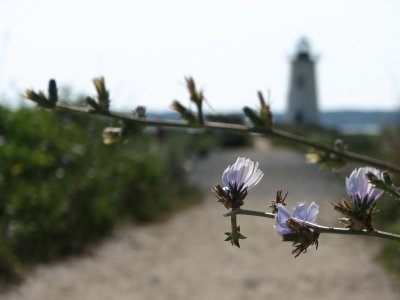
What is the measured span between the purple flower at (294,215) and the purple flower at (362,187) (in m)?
0.04

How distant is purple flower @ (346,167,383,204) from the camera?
0.63 m

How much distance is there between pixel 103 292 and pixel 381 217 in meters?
3.21

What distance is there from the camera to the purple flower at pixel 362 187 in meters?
0.63

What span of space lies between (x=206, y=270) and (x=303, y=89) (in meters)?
14.7

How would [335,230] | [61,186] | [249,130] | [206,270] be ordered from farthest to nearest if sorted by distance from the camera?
[61,186] → [206,270] → [249,130] → [335,230]

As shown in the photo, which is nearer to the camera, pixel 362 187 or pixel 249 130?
pixel 362 187

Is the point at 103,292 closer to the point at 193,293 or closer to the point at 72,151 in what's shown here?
the point at 193,293

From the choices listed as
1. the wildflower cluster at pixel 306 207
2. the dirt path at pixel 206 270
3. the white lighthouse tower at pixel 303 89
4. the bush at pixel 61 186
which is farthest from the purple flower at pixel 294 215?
the white lighthouse tower at pixel 303 89

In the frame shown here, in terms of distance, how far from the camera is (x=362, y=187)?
0.65 meters

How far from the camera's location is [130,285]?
207 inches

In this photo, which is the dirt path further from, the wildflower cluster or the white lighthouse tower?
the white lighthouse tower

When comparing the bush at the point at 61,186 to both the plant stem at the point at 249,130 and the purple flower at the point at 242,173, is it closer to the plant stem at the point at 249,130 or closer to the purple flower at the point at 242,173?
the plant stem at the point at 249,130

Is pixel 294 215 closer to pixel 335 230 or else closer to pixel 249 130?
pixel 335 230

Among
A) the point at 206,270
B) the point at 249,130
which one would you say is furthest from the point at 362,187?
the point at 206,270
